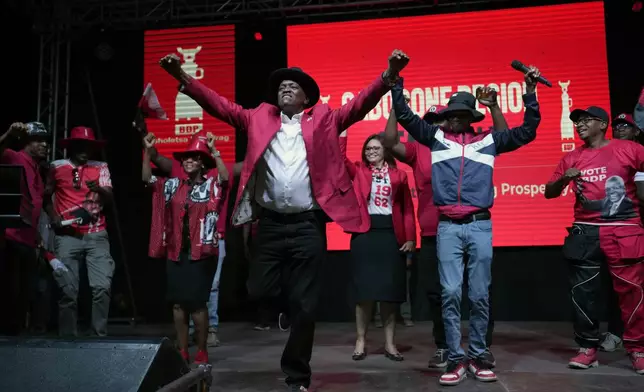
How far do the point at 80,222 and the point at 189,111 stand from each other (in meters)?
2.81

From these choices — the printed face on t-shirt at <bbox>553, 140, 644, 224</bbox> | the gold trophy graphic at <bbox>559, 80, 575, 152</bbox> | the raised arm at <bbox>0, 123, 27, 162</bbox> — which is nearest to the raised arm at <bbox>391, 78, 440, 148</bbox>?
the printed face on t-shirt at <bbox>553, 140, 644, 224</bbox>

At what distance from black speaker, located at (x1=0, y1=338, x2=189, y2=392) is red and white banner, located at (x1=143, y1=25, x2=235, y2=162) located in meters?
4.86

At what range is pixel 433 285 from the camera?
3.83 meters

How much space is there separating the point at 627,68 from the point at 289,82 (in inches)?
195

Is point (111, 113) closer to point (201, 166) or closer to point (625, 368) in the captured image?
point (201, 166)

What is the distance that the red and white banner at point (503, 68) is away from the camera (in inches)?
238

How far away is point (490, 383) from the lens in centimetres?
321

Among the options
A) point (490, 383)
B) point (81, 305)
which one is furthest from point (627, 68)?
point (81, 305)

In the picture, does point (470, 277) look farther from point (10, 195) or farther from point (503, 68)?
point (503, 68)

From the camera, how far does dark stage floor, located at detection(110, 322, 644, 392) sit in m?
3.17

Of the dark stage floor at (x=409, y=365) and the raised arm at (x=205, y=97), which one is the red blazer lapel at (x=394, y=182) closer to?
the dark stage floor at (x=409, y=365)

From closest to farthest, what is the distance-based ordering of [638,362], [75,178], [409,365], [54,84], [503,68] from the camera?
[638,362]
[409,365]
[75,178]
[503,68]
[54,84]

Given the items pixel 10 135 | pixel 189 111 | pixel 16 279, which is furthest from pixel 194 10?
pixel 16 279

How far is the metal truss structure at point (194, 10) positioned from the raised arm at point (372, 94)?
4007 mm
